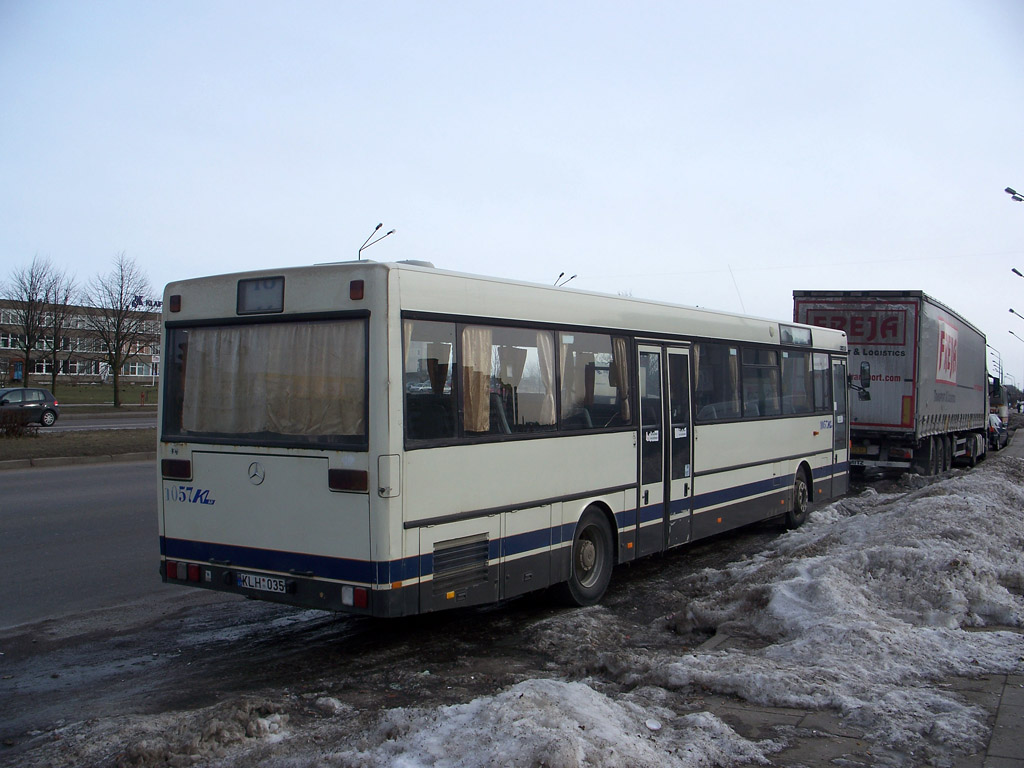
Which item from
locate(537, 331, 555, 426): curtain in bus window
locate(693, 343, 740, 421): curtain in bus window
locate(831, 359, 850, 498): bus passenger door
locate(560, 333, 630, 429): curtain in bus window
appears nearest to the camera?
locate(537, 331, 555, 426): curtain in bus window

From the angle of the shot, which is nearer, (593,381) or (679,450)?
(593,381)

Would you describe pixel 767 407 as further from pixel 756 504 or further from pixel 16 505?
pixel 16 505

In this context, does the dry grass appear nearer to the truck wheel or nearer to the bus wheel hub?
the bus wheel hub

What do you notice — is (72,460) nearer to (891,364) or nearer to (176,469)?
(176,469)

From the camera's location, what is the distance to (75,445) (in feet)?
72.4

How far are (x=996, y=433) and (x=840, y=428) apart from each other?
86.1 ft

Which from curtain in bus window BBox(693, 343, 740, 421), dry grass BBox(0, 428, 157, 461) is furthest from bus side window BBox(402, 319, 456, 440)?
dry grass BBox(0, 428, 157, 461)

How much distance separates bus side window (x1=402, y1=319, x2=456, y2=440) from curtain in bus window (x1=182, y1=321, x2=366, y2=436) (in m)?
0.34

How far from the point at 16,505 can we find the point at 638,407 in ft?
32.9

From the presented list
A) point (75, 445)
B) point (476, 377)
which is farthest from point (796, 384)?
point (75, 445)

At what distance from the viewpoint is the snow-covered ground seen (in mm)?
4277

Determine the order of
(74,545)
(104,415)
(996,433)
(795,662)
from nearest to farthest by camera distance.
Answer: (795,662) → (74,545) → (996,433) → (104,415)

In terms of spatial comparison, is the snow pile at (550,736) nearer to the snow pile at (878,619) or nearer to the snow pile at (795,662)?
the snow pile at (795,662)

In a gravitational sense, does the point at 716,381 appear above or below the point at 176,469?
above
